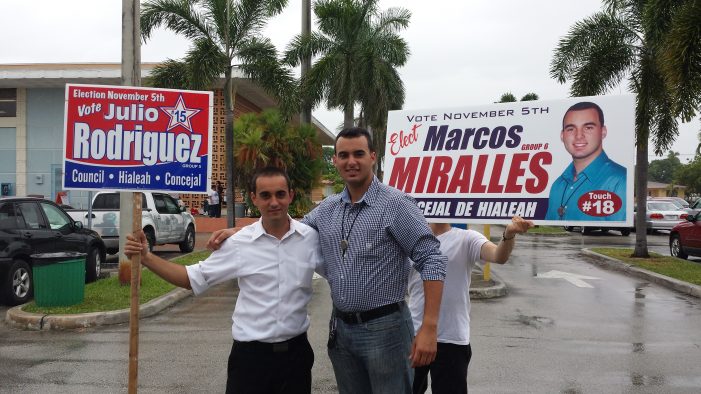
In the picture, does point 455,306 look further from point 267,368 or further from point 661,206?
point 661,206

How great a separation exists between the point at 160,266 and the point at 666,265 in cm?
1411

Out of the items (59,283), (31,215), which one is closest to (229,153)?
(31,215)

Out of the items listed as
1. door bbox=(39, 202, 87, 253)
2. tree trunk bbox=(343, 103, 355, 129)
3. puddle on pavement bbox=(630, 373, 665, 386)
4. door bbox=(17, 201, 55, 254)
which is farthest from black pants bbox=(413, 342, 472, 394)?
tree trunk bbox=(343, 103, 355, 129)

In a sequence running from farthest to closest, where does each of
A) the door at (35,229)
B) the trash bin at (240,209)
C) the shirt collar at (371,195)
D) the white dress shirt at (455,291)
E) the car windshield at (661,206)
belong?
the car windshield at (661,206), the trash bin at (240,209), the door at (35,229), the white dress shirt at (455,291), the shirt collar at (371,195)

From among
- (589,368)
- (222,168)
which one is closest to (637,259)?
(589,368)

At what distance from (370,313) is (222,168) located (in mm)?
29621

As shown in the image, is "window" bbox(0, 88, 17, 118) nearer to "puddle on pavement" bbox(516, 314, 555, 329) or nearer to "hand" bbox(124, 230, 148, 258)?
"puddle on pavement" bbox(516, 314, 555, 329)

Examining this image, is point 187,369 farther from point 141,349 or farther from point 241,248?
point 241,248

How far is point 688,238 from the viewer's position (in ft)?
53.2

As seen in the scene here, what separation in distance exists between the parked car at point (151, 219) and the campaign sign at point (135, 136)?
35.9 ft

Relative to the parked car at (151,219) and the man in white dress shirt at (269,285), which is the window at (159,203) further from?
the man in white dress shirt at (269,285)

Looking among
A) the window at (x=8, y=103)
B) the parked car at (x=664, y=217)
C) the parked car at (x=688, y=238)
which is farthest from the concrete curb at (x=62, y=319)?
the window at (x=8, y=103)

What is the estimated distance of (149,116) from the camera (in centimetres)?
431

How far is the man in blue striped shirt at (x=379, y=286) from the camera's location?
9.18 ft
